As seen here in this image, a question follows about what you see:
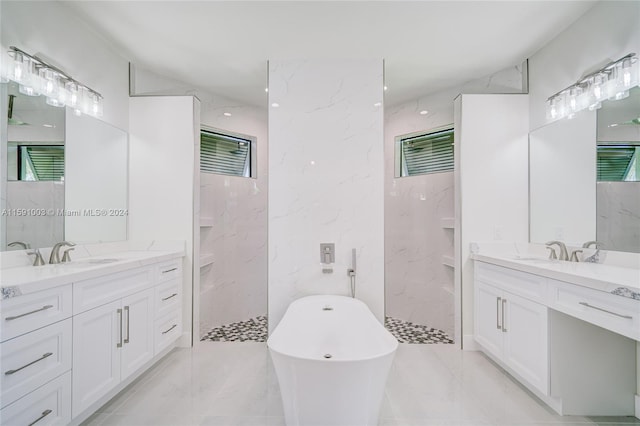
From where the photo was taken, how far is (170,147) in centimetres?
271

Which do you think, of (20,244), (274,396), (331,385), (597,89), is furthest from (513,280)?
(20,244)

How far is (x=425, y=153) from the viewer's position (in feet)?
11.1

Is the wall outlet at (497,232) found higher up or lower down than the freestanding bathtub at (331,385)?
higher up

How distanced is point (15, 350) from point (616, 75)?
3541mm

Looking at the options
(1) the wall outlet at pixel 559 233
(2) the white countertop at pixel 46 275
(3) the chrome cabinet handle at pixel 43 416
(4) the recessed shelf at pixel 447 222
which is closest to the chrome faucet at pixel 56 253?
(2) the white countertop at pixel 46 275

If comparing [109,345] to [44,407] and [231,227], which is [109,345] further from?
[231,227]

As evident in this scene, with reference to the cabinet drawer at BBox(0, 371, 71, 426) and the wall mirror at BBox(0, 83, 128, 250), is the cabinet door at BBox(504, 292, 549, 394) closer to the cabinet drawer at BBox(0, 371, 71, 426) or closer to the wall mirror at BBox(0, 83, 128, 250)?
the cabinet drawer at BBox(0, 371, 71, 426)

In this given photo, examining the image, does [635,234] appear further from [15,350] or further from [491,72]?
[15,350]

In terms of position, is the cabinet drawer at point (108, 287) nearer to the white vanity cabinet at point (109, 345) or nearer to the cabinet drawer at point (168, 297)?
the white vanity cabinet at point (109, 345)

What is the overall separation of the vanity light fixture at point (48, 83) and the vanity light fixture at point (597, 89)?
360 centimetres

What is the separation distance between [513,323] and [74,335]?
8.90 ft

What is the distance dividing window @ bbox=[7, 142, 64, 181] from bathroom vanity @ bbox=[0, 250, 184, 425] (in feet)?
1.86

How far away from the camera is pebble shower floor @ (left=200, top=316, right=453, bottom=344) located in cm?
291

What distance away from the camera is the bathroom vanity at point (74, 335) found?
1249 mm
